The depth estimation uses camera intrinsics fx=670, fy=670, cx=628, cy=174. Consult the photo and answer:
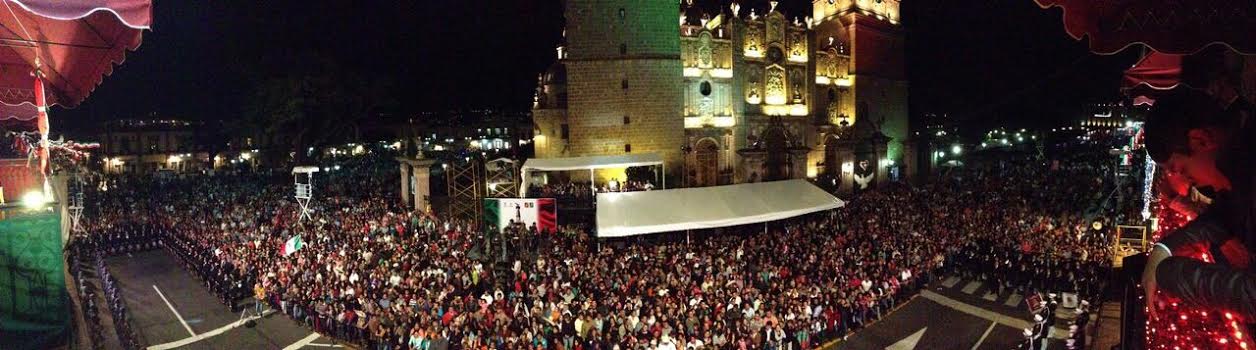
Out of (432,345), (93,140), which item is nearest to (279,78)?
(432,345)

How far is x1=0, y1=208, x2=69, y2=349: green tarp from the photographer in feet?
33.7

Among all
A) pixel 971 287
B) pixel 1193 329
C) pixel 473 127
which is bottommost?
pixel 971 287

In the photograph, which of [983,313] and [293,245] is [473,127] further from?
[983,313]

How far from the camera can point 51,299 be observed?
10.9 m

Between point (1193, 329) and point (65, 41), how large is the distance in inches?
324

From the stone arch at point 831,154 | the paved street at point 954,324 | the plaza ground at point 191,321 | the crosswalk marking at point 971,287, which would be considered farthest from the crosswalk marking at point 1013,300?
the stone arch at point 831,154

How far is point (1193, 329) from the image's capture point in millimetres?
3221

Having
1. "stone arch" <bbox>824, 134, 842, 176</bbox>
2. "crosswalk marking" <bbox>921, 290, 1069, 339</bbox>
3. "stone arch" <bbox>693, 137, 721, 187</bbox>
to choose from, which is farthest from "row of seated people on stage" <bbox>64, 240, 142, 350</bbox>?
"stone arch" <bbox>824, 134, 842, 176</bbox>

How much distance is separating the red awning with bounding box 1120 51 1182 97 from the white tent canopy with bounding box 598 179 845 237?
17.3 m

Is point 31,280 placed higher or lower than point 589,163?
lower

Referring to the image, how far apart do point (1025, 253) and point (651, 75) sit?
1762 centimetres

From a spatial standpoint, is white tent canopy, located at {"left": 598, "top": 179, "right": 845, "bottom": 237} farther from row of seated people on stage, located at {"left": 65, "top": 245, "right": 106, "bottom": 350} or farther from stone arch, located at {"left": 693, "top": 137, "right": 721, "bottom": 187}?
row of seated people on stage, located at {"left": 65, "top": 245, "right": 106, "bottom": 350}

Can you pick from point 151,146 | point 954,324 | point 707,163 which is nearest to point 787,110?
point 707,163

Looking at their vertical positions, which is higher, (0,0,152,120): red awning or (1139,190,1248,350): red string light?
(0,0,152,120): red awning
